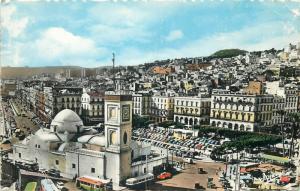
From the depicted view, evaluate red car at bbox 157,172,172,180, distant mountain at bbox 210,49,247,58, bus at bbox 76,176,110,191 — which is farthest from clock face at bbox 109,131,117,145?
distant mountain at bbox 210,49,247,58

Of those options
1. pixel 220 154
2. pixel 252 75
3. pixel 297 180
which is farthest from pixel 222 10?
pixel 297 180

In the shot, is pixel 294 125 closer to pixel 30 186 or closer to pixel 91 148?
pixel 91 148

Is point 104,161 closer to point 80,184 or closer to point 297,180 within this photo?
point 80,184

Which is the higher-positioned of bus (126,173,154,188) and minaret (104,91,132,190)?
minaret (104,91,132,190)

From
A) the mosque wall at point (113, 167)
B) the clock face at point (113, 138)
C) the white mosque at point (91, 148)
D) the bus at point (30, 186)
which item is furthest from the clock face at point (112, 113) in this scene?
the bus at point (30, 186)

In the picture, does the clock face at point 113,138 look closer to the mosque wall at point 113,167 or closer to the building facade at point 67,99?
the mosque wall at point 113,167

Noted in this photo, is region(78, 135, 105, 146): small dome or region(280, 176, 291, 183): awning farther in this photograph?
region(78, 135, 105, 146): small dome

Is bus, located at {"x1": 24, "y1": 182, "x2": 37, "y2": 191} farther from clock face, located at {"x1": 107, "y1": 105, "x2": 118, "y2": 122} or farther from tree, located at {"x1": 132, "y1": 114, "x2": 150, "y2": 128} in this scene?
tree, located at {"x1": 132, "y1": 114, "x2": 150, "y2": 128}
